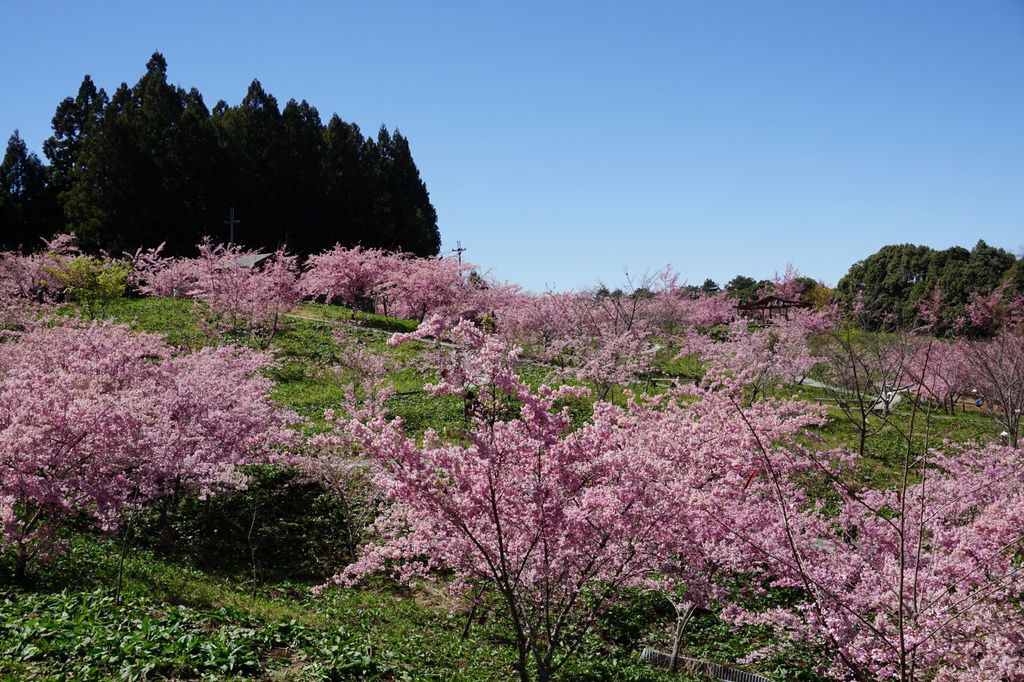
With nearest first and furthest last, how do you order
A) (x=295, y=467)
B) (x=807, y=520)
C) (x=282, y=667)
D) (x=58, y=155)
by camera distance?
(x=282, y=667)
(x=807, y=520)
(x=295, y=467)
(x=58, y=155)

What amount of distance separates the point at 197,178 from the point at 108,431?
39852 mm

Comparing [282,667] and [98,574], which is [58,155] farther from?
[282,667]

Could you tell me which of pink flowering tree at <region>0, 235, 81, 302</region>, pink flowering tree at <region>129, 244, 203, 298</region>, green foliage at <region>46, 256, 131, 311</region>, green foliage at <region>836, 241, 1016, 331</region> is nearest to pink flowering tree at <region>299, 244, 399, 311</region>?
pink flowering tree at <region>129, 244, 203, 298</region>

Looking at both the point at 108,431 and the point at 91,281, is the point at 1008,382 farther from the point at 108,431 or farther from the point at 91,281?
the point at 91,281

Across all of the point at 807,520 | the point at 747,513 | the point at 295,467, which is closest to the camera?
the point at 747,513

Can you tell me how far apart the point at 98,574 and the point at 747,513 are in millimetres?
7287

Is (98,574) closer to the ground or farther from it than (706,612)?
farther from it

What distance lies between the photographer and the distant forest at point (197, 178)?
3859cm

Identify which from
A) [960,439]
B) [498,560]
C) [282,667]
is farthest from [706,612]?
[960,439]

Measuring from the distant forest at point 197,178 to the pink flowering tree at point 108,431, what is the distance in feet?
98.5

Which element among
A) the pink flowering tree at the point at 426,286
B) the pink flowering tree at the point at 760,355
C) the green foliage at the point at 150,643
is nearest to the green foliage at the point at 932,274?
the pink flowering tree at the point at 760,355

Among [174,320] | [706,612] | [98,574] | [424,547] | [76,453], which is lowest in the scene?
[706,612]

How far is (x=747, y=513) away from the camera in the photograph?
22.4 ft

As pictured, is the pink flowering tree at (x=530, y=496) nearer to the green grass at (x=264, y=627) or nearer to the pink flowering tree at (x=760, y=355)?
Answer: the green grass at (x=264, y=627)
